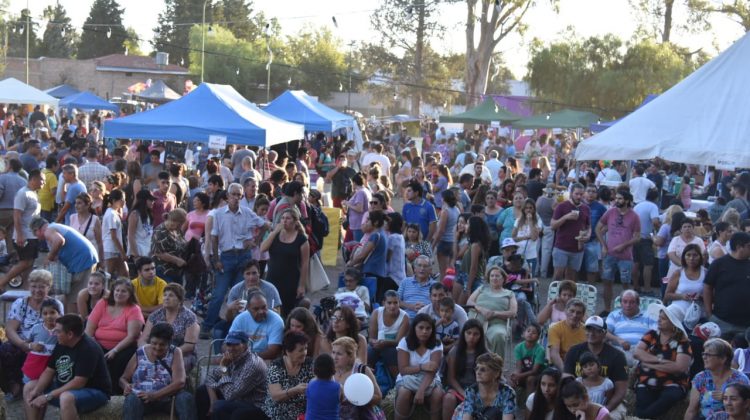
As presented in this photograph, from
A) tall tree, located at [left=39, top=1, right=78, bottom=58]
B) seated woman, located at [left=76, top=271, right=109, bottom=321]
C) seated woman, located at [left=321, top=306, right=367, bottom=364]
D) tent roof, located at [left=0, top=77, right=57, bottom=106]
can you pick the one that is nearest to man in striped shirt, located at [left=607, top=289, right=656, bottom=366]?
seated woman, located at [left=321, top=306, right=367, bottom=364]

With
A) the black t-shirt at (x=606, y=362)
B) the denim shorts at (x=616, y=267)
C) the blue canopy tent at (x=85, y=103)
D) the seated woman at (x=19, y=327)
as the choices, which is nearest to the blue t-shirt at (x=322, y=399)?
the black t-shirt at (x=606, y=362)

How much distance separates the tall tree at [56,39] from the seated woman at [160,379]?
285 ft

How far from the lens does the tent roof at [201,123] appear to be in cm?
1460

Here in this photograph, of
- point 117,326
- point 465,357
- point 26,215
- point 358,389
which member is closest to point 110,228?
point 26,215

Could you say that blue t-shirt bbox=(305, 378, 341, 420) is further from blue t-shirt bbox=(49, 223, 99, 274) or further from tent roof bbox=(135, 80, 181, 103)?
tent roof bbox=(135, 80, 181, 103)

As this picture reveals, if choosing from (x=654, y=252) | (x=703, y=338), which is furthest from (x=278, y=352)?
(x=654, y=252)

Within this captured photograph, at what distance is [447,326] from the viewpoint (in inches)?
336

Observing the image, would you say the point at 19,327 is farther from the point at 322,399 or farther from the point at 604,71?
the point at 604,71

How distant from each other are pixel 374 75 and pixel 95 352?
58361mm

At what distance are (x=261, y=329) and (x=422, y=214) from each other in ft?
15.4

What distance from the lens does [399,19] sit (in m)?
59.9

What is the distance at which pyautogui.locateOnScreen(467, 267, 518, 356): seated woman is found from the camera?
8977 mm

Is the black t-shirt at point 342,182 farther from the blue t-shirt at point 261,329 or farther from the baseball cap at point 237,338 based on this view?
the baseball cap at point 237,338

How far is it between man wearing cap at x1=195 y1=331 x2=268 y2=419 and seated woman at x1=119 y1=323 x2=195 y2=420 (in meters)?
0.23
